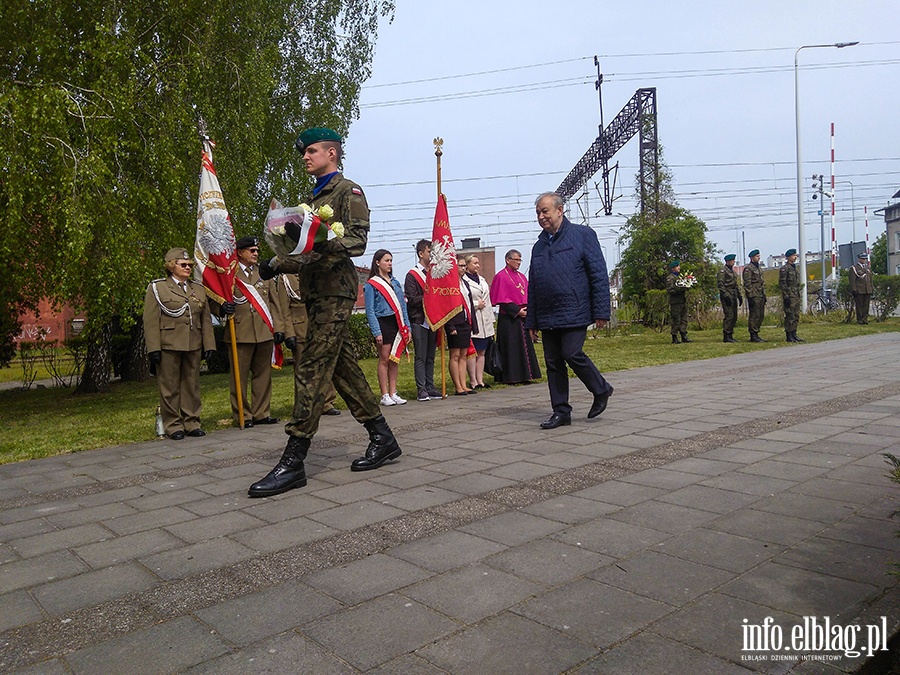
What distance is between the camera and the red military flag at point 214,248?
7.61 meters

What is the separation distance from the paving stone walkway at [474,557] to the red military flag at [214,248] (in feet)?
6.66

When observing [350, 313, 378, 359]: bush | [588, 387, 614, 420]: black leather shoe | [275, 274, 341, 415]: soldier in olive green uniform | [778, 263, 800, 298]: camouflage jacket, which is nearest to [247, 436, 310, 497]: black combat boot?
[588, 387, 614, 420]: black leather shoe

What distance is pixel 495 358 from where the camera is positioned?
1109 cm

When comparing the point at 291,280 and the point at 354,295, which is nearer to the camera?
the point at 354,295

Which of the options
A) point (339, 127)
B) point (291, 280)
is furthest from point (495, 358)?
point (339, 127)

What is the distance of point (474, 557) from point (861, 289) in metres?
24.2

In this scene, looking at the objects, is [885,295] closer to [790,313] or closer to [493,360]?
[790,313]

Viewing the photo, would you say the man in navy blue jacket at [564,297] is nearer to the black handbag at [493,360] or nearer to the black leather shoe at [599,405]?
the black leather shoe at [599,405]

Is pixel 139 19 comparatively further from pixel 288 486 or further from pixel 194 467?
pixel 288 486

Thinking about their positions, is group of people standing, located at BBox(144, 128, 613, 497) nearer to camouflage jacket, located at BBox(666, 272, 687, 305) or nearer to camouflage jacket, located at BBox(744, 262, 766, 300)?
camouflage jacket, located at BBox(666, 272, 687, 305)

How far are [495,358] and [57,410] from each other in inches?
269

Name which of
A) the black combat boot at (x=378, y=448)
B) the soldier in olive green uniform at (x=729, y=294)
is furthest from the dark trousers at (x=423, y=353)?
the soldier in olive green uniform at (x=729, y=294)

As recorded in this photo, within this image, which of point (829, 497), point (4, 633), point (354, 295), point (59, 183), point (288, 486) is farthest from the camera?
point (59, 183)

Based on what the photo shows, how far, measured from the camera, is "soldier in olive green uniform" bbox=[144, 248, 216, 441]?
Result: 7.41 meters
